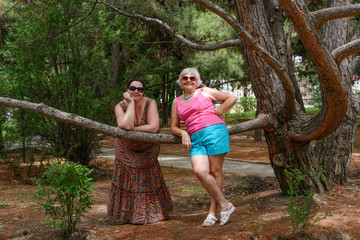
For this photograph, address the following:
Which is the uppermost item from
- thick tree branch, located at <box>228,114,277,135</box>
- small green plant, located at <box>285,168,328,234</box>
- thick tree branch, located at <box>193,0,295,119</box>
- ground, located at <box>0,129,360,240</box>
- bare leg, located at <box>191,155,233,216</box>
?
thick tree branch, located at <box>193,0,295,119</box>

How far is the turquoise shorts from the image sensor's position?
3814 millimetres

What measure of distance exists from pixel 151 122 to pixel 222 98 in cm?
81

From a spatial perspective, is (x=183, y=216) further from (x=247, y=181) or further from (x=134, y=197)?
(x=247, y=181)

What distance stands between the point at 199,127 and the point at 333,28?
298cm

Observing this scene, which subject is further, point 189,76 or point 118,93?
point 118,93

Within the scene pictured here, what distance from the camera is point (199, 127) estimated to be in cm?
386

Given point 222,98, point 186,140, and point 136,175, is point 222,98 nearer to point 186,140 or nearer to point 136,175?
point 186,140

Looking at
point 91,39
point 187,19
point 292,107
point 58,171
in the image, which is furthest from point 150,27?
point 58,171

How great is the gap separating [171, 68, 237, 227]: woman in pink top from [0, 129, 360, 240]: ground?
321 mm

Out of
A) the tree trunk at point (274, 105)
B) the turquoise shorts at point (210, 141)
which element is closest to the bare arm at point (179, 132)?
the turquoise shorts at point (210, 141)

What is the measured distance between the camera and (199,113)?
3908mm

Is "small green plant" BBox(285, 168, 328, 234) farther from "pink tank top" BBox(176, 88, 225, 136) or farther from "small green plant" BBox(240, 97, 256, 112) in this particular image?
"small green plant" BBox(240, 97, 256, 112)

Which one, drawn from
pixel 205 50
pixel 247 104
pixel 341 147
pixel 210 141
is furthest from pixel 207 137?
pixel 247 104

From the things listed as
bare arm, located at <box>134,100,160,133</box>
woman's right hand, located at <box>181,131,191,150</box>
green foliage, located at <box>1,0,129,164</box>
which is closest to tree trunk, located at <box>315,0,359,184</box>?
woman's right hand, located at <box>181,131,191,150</box>
